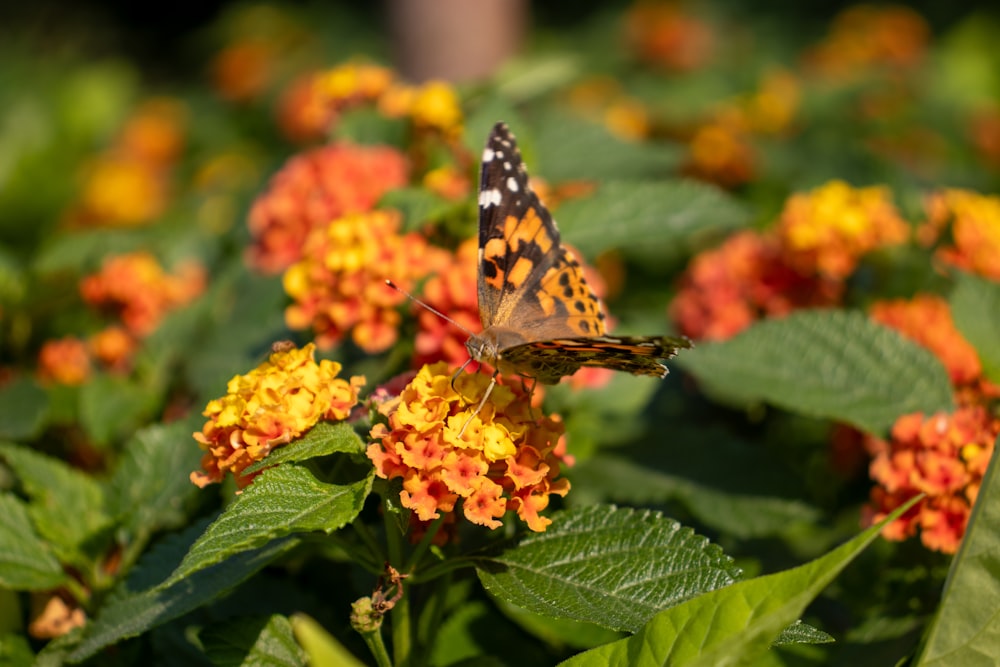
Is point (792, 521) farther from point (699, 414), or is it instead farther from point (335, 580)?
point (335, 580)

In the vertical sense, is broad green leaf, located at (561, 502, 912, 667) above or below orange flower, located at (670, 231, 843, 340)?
above

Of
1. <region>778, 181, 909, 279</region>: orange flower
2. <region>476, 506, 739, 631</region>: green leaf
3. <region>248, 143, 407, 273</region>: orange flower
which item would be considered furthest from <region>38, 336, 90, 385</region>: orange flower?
<region>778, 181, 909, 279</region>: orange flower

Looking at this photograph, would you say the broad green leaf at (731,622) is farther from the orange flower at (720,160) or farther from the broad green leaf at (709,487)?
the orange flower at (720,160)

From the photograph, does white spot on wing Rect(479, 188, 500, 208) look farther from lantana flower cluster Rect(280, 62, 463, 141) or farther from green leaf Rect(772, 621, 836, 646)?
green leaf Rect(772, 621, 836, 646)

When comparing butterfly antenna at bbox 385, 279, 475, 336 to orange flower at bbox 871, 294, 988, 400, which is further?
orange flower at bbox 871, 294, 988, 400

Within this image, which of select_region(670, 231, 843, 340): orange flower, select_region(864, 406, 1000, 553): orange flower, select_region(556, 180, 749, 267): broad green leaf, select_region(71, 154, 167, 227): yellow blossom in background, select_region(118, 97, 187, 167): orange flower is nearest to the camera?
select_region(864, 406, 1000, 553): orange flower

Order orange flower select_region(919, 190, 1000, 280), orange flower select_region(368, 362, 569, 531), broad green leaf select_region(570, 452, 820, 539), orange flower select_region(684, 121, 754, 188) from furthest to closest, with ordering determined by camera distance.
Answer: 1. orange flower select_region(684, 121, 754, 188)
2. orange flower select_region(919, 190, 1000, 280)
3. broad green leaf select_region(570, 452, 820, 539)
4. orange flower select_region(368, 362, 569, 531)

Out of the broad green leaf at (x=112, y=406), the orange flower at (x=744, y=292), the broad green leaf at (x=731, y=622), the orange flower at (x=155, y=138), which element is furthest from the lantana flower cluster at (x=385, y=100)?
the orange flower at (x=155, y=138)

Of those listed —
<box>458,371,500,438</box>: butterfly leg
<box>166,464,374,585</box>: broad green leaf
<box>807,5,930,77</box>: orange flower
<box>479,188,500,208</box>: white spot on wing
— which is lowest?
<box>807,5,930,77</box>: orange flower
